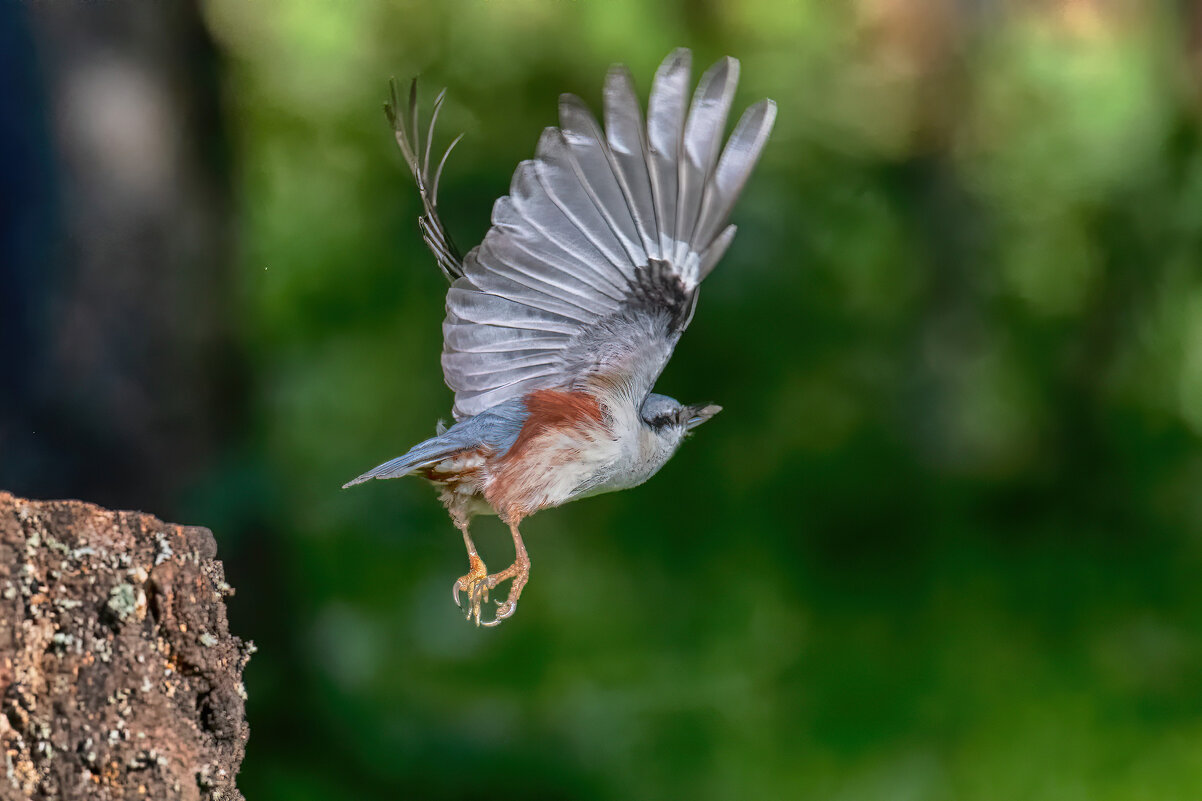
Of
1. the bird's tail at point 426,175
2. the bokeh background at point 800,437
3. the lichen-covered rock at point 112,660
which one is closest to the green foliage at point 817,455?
the bokeh background at point 800,437

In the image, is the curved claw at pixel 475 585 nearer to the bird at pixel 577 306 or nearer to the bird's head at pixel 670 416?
the bird at pixel 577 306

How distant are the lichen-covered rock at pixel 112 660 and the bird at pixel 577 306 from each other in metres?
0.54

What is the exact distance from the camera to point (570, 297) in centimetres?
197

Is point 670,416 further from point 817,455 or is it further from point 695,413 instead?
point 817,455

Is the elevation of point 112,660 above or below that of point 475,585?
below

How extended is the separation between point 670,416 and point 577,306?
0.34 metres

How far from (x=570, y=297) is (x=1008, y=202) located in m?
2.64

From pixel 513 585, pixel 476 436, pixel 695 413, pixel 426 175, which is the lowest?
pixel 513 585

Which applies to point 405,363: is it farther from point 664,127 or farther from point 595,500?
point 664,127

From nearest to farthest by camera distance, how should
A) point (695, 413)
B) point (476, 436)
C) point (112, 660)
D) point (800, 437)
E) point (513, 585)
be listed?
point (112, 660), point (513, 585), point (476, 436), point (695, 413), point (800, 437)

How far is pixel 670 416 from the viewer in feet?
7.15

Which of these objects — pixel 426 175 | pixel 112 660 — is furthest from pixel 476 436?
pixel 112 660

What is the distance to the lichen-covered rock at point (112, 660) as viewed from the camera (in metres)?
1.06

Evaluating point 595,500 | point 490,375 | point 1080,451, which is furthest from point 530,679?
point 1080,451
